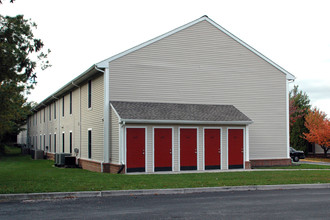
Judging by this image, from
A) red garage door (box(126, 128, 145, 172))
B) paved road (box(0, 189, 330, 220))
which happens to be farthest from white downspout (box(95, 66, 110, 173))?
paved road (box(0, 189, 330, 220))

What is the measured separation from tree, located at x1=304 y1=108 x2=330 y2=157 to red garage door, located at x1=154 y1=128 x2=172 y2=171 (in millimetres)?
23609

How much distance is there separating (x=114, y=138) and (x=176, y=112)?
3.51m

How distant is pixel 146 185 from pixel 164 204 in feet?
10.6

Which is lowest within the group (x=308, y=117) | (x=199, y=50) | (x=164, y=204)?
(x=164, y=204)

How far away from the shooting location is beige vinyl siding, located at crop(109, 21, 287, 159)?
72.2ft

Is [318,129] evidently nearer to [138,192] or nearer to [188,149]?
[188,149]

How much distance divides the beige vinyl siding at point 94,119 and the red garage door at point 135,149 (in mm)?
2493

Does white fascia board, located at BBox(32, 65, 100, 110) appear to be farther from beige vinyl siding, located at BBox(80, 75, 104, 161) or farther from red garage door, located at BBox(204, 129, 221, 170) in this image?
red garage door, located at BBox(204, 129, 221, 170)

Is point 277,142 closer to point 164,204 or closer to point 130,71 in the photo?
point 130,71

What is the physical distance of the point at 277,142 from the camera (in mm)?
25172

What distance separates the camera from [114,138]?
815 inches

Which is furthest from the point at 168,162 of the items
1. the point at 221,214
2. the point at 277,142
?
the point at 221,214

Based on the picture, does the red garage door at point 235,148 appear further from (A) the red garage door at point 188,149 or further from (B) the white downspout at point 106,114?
(B) the white downspout at point 106,114

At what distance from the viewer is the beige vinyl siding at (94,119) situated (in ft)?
72.8
